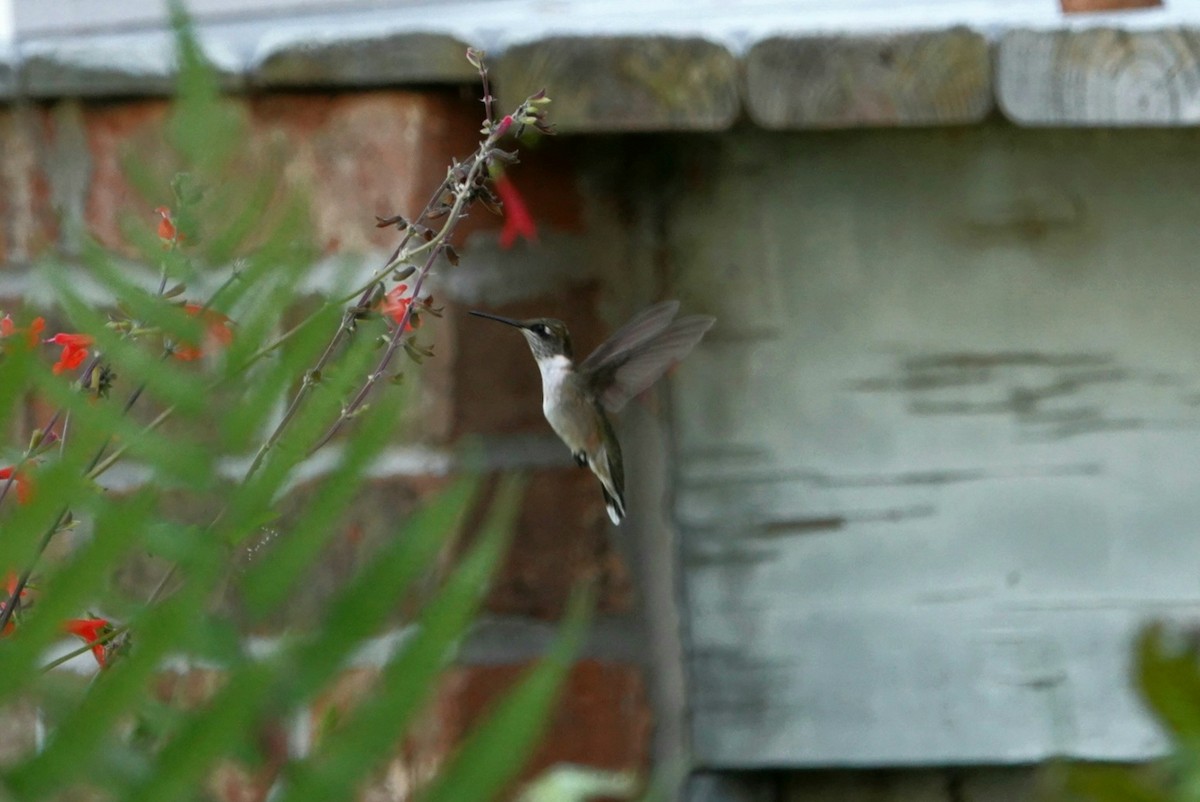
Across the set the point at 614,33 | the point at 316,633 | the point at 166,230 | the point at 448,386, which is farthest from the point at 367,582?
the point at 448,386

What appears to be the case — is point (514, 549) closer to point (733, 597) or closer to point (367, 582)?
point (733, 597)

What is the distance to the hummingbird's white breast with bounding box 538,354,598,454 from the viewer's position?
4.20 feet

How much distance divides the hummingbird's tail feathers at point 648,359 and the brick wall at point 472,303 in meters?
0.13

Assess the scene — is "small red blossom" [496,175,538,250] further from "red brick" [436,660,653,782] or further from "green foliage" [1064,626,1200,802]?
"green foliage" [1064,626,1200,802]

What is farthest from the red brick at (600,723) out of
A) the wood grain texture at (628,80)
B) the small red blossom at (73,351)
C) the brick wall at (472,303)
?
the small red blossom at (73,351)

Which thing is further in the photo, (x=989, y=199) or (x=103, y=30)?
(x=103, y=30)

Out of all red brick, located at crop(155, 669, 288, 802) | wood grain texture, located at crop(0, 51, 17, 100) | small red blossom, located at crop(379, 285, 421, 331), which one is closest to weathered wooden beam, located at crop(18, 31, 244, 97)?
wood grain texture, located at crop(0, 51, 17, 100)

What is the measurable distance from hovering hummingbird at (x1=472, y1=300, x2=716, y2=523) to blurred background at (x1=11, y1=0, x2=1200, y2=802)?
0.41 feet

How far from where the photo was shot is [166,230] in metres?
0.52

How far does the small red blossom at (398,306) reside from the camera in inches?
30.1

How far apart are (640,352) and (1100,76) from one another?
0.43 metres

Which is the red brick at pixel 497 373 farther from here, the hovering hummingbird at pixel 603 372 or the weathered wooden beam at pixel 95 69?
the weathered wooden beam at pixel 95 69

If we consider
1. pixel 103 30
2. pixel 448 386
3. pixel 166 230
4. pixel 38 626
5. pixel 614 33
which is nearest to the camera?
pixel 38 626

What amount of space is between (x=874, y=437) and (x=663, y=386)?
8.7 inches
